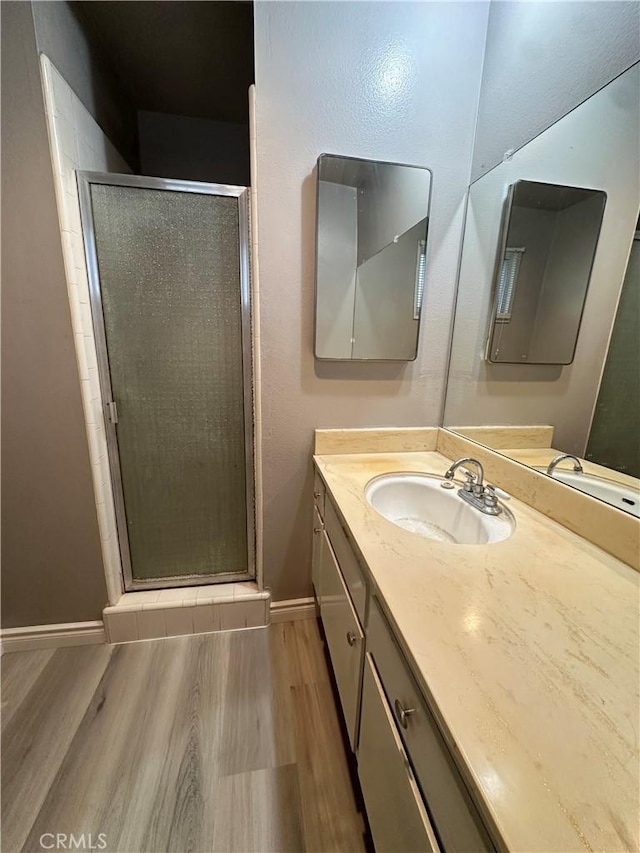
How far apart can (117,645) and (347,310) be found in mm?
1760

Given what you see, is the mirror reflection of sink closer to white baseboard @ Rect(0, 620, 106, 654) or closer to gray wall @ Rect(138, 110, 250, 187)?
white baseboard @ Rect(0, 620, 106, 654)

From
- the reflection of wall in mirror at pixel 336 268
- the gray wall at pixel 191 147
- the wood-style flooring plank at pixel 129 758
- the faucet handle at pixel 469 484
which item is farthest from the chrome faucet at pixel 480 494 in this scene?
the gray wall at pixel 191 147

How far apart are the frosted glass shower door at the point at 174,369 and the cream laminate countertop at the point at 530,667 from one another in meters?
0.84

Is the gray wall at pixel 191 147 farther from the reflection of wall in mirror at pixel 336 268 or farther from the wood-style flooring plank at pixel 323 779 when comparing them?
the wood-style flooring plank at pixel 323 779

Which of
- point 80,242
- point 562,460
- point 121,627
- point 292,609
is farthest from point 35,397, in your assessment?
point 562,460

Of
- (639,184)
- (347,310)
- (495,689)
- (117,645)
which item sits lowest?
(117,645)

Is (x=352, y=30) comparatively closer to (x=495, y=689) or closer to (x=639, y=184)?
(x=639, y=184)


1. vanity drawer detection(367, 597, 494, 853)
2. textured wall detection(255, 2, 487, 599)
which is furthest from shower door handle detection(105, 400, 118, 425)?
vanity drawer detection(367, 597, 494, 853)

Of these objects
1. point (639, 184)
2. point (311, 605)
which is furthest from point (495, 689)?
point (311, 605)

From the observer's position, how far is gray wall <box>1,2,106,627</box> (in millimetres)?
1006

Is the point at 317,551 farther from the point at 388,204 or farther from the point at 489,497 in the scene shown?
the point at 388,204

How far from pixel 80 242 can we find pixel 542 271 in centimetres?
161

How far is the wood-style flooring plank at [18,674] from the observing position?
1.16 meters

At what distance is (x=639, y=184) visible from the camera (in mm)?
729
